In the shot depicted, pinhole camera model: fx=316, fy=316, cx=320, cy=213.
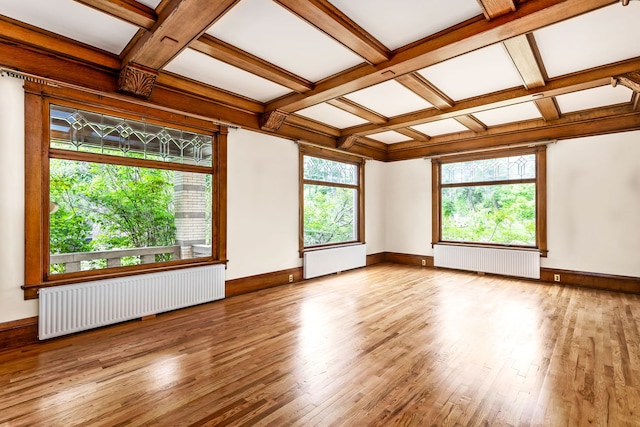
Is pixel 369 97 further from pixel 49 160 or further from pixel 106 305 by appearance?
pixel 106 305

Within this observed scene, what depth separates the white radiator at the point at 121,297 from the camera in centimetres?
324

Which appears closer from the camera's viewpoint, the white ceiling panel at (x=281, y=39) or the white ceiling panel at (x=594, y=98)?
the white ceiling panel at (x=281, y=39)

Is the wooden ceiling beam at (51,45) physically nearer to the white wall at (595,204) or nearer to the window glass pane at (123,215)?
the window glass pane at (123,215)

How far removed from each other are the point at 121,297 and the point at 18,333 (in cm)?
89

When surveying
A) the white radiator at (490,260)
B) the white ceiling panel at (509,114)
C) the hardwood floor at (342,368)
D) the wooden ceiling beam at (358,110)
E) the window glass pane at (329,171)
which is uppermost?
the white ceiling panel at (509,114)

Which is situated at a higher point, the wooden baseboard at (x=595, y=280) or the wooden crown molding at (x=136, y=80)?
the wooden crown molding at (x=136, y=80)

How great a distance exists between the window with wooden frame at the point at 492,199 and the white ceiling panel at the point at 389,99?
2.46m

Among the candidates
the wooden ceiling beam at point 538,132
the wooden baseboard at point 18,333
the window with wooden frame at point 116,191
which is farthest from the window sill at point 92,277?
the wooden ceiling beam at point 538,132

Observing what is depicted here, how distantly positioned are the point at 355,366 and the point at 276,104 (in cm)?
379

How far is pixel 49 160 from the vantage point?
10.9 feet

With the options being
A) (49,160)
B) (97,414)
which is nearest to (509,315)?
(97,414)

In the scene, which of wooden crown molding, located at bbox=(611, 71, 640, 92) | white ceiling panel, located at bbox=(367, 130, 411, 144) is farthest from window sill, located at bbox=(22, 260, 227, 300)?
wooden crown molding, located at bbox=(611, 71, 640, 92)

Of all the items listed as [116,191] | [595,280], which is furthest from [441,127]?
[116,191]

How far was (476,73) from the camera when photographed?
12.6 ft
